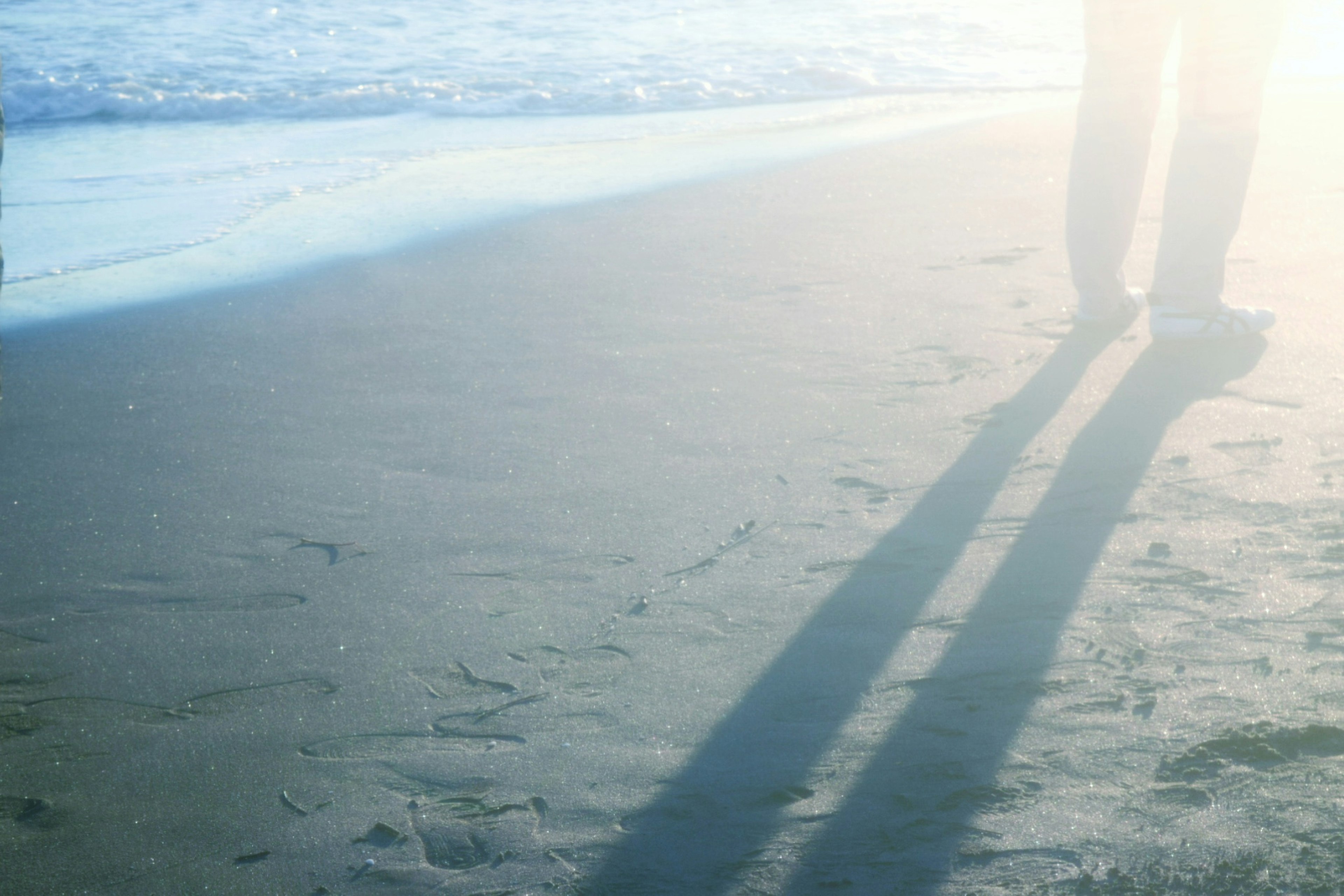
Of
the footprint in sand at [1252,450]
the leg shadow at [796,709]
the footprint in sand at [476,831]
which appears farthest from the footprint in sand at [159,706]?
the footprint in sand at [1252,450]

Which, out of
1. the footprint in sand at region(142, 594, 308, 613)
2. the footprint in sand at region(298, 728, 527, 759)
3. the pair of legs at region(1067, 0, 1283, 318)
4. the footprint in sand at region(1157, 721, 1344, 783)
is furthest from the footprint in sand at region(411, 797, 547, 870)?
the pair of legs at region(1067, 0, 1283, 318)

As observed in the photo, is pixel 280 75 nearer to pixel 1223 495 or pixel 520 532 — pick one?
pixel 520 532

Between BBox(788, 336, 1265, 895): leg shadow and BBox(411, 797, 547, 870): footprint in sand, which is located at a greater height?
BBox(788, 336, 1265, 895): leg shadow

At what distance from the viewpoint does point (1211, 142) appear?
281cm

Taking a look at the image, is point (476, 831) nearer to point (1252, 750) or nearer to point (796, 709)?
point (796, 709)


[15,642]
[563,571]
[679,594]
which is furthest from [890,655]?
[15,642]

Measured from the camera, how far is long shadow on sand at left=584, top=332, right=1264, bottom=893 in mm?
1362

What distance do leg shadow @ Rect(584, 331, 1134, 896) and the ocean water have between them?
266 centimetres

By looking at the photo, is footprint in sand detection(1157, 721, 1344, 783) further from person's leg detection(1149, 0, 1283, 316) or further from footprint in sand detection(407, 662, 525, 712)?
person's leg detection(1149, 0, 1283, 316)

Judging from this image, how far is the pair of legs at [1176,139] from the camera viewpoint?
272 cm

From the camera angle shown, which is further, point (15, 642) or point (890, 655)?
point (15, 642)

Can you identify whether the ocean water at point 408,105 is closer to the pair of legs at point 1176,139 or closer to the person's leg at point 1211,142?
the pair of legs at point 1176,139

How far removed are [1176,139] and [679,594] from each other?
2.05 m

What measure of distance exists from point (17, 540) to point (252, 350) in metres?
1.06
